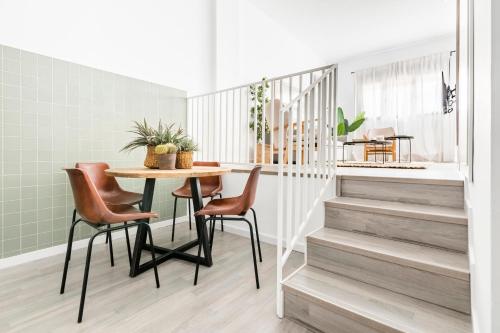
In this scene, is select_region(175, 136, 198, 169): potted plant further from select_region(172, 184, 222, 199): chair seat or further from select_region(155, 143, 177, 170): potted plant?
select_region(172, 184, 222, 199): chair seat

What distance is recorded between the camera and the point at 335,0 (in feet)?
14.8

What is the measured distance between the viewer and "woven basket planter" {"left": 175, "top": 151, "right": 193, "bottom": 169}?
2072 millimetres

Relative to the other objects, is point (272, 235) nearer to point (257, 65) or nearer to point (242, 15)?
point (257, 65)

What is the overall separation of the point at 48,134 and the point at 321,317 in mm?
2648

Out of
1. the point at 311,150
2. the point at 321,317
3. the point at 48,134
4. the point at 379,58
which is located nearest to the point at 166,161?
the point at 311,150

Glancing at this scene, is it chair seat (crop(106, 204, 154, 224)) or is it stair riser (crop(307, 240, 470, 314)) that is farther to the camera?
chair seat (crop(106, 204, 154, 224))

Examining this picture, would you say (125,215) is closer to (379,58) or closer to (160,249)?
(160,249)

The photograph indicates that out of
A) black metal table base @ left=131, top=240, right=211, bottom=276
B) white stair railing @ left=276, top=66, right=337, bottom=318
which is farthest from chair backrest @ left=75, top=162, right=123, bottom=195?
white stair railing @ left=276, top=66, right=337, bottom=318

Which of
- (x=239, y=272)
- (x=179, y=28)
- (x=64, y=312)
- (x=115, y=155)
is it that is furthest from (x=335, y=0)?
(x=64, y=312)

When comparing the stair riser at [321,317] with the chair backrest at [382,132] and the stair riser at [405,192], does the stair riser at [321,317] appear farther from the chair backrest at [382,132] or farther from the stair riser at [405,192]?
the chair backrest at [382,132]

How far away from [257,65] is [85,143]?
345 centimetres

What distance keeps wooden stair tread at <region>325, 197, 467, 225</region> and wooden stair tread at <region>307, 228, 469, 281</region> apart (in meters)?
0.18

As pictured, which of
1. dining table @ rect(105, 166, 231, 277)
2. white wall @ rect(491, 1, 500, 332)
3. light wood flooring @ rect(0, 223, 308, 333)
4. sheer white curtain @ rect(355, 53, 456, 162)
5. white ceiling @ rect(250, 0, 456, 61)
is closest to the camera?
white wall @ rect(491, 1, 500, 332)

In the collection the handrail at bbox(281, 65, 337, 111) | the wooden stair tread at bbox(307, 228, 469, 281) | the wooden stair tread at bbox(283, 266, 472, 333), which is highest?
the handrail at bbox(281, 65, 337, 111)
